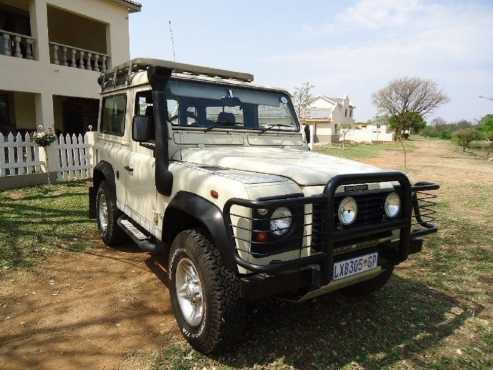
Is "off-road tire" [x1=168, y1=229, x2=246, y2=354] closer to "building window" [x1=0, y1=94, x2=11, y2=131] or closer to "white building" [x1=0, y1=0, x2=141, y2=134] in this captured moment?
"white building" [x1=0, y1=0, x2=141, y2=134]

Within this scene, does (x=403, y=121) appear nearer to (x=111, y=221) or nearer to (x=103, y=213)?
(x=103, y=213)

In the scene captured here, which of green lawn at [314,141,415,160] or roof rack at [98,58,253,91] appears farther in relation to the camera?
green lawn at [314,141,415,160]

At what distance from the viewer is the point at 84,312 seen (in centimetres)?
348

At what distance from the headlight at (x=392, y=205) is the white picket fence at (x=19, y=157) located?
29.3ft

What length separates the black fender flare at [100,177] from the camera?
15.5 ft

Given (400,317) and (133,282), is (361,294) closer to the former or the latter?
(400,317)

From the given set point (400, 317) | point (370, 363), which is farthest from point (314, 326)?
point (400, 317)

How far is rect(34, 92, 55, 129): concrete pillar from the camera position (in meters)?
11.6

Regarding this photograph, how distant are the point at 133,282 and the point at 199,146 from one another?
1.68 meters

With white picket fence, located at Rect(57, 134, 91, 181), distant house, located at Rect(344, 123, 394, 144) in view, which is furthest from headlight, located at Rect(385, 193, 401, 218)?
distant house, located at Rect(344, 123, 394, 144)

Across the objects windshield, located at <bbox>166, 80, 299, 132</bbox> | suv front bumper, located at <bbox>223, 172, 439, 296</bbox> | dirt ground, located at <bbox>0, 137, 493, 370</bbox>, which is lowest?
dirt ground, located at <bbox>0, 137, 493, 370</bbox>

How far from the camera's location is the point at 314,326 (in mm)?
3258

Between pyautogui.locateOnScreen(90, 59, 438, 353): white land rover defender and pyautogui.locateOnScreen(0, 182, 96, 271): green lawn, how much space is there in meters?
1.46

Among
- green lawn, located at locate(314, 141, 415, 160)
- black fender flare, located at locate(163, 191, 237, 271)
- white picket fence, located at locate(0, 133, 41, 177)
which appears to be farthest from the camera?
green lawn, located at locate(314, 141, 415, 160)
